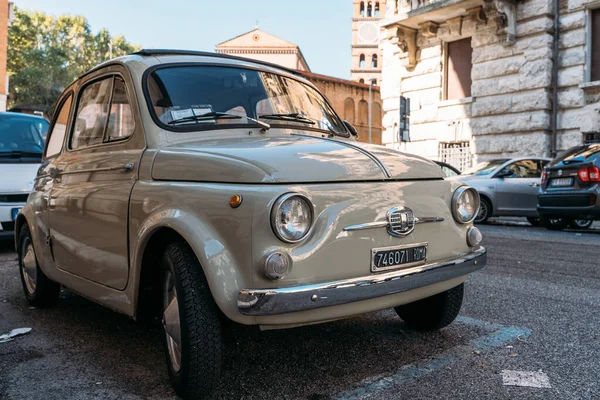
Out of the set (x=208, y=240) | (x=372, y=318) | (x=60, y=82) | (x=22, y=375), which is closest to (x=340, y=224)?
(x=208, y=240)

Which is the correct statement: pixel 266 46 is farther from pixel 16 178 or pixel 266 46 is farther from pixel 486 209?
pixel 16 178

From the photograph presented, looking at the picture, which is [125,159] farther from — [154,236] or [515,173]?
[515,173]

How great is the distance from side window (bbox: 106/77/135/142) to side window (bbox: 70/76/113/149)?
10cm

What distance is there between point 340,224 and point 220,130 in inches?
45.0

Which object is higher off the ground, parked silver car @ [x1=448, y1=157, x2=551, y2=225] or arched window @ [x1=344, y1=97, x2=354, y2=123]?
arched window @ [x1=344, y1=97, x2=354, y2=123]

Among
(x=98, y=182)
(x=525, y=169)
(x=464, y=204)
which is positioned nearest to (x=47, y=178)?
(x=98, y=182)

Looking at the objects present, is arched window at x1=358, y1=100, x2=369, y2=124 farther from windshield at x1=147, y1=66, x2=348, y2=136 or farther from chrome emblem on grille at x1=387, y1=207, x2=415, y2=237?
chrome emblem on grille at x1=387, y1=207, x2=415, y2=237

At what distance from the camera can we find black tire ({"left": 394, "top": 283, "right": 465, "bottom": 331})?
3586mm

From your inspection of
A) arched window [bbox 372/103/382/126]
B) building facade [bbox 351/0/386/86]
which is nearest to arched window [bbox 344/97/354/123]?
arched window [bbox 372/103/382/126]

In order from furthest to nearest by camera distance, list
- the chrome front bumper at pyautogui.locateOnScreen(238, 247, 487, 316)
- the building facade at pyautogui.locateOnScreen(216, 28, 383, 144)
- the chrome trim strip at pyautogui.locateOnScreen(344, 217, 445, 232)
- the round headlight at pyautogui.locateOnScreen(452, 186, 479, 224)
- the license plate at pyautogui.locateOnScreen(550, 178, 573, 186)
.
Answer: the building facade at pyautogui.locateOnScreen(216, 28, 383, 144)
the license plate at pyautogui.locateOnScreen(550, 178, 573, 186)
the round headlight at pyautogui.locateOnScreen(452, 186, 479, 224)
the chrome trim strip at pyautogui.locateOnScreen(344, 217, 445, 232)
the chrome front bumper at pyautogui.locateOnScreen(238, 247, 487, 316)

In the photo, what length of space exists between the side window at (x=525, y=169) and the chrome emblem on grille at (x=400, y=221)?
34.1 ft

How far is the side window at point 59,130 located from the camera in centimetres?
450

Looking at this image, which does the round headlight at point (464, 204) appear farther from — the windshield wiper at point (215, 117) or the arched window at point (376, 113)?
the arched window at point (376, 113)

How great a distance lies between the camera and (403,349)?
11.4 ft
